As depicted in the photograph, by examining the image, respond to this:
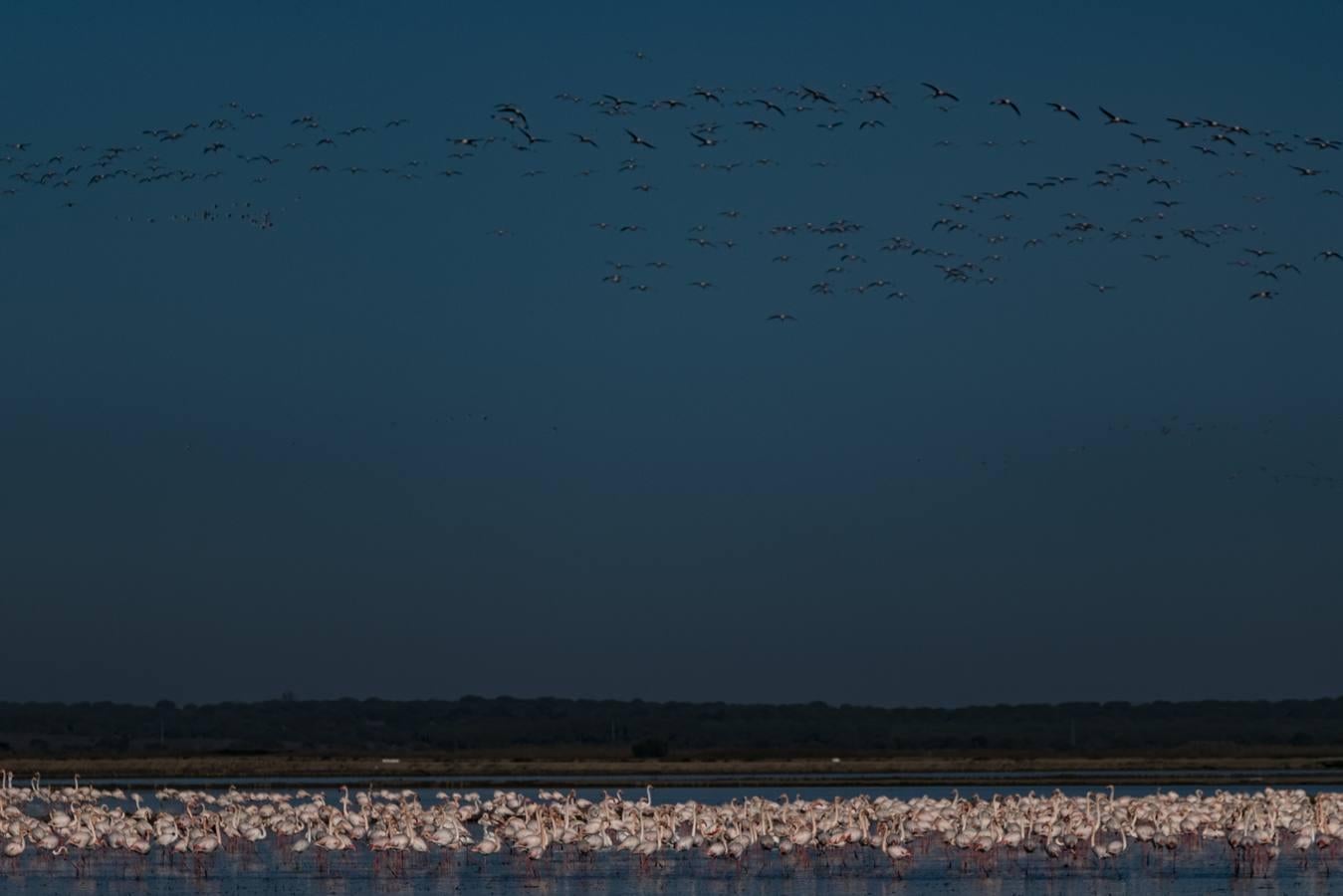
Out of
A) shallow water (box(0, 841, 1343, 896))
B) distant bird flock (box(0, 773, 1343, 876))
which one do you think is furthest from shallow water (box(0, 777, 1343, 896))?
distant bird flock (box(0, 773, 1343, 876))

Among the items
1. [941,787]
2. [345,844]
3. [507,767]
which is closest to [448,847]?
[345,844]

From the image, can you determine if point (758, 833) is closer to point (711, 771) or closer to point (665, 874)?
point (665, 874)

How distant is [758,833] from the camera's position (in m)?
37.9

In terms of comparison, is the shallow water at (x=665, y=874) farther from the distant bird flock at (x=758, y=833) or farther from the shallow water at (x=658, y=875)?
the distant bird flock at (x=758, y=833)

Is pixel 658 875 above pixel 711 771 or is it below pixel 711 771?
below

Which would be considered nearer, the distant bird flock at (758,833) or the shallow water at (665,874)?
the shallow water at (665,874)

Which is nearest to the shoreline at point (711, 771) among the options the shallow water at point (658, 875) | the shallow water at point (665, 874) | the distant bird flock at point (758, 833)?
the distant bird flock at point (758, 833)

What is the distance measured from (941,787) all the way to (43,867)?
35538 millimetres

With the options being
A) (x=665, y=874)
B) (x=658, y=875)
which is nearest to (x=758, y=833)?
(x=665, y=874)

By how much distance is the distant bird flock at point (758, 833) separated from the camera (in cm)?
3694

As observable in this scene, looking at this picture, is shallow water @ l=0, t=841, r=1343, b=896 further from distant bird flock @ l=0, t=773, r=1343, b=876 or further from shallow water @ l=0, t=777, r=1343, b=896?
distant bird flock @ l=0, t=773, r=1343, b=876

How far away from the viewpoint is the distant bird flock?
121 feet

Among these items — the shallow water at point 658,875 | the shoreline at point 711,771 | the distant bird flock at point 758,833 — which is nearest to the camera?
the shallow water at point 658,875

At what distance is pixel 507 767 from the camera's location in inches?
3504
